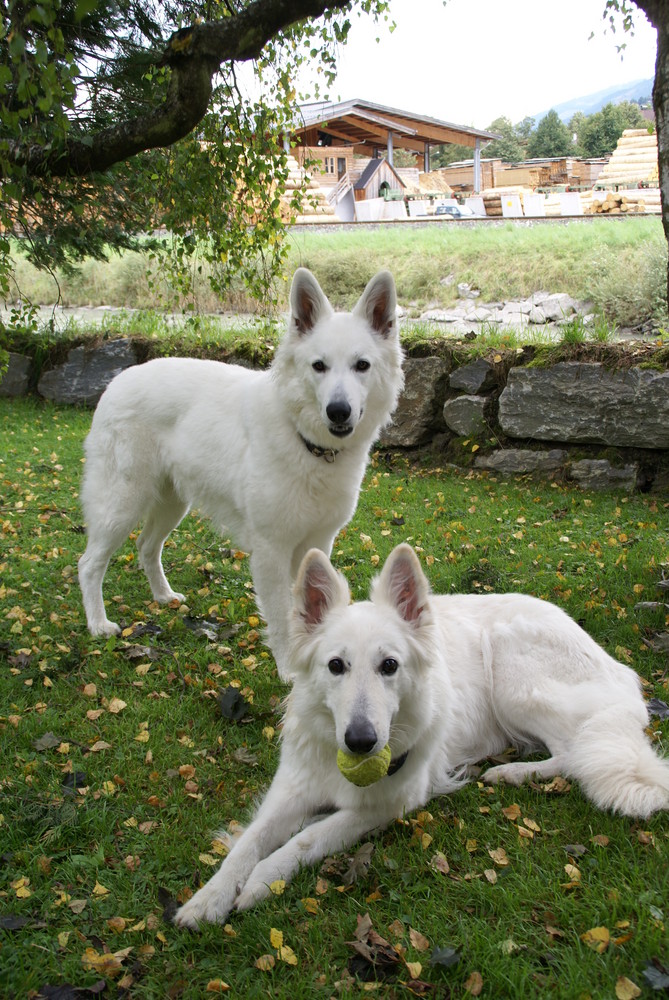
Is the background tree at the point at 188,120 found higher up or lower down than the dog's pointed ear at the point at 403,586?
higher up

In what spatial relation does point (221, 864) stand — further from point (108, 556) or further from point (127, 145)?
point (127, 145)

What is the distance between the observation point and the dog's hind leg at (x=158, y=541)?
5.32 metres


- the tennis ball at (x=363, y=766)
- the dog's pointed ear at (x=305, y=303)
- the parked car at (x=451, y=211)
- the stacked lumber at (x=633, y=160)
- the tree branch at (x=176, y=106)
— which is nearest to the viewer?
the tennis ball at (x=363, y=766)

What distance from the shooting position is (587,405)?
757cm

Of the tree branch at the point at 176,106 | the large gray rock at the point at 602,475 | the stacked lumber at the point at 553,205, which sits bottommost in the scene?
the large gray rock at the point at 602,475

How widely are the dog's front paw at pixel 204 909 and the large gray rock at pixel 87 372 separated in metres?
9.46

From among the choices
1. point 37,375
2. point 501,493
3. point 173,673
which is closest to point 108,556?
point 173,673

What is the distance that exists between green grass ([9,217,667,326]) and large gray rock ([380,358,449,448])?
214 inches

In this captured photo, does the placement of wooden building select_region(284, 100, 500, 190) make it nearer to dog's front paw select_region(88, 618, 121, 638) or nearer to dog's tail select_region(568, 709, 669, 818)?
dog's front paw select_region(88, 618, 121, 638)

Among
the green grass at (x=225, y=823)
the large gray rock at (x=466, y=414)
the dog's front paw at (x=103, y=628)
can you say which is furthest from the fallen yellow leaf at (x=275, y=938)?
the large gray rock at (x=466, y=414)

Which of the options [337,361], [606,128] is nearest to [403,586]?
[337,361]

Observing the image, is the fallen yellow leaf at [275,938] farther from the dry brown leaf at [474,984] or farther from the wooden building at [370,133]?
the wooden building at [370,133]

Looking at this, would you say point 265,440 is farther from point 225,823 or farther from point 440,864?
point 440,864

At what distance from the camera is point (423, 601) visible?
302cm
